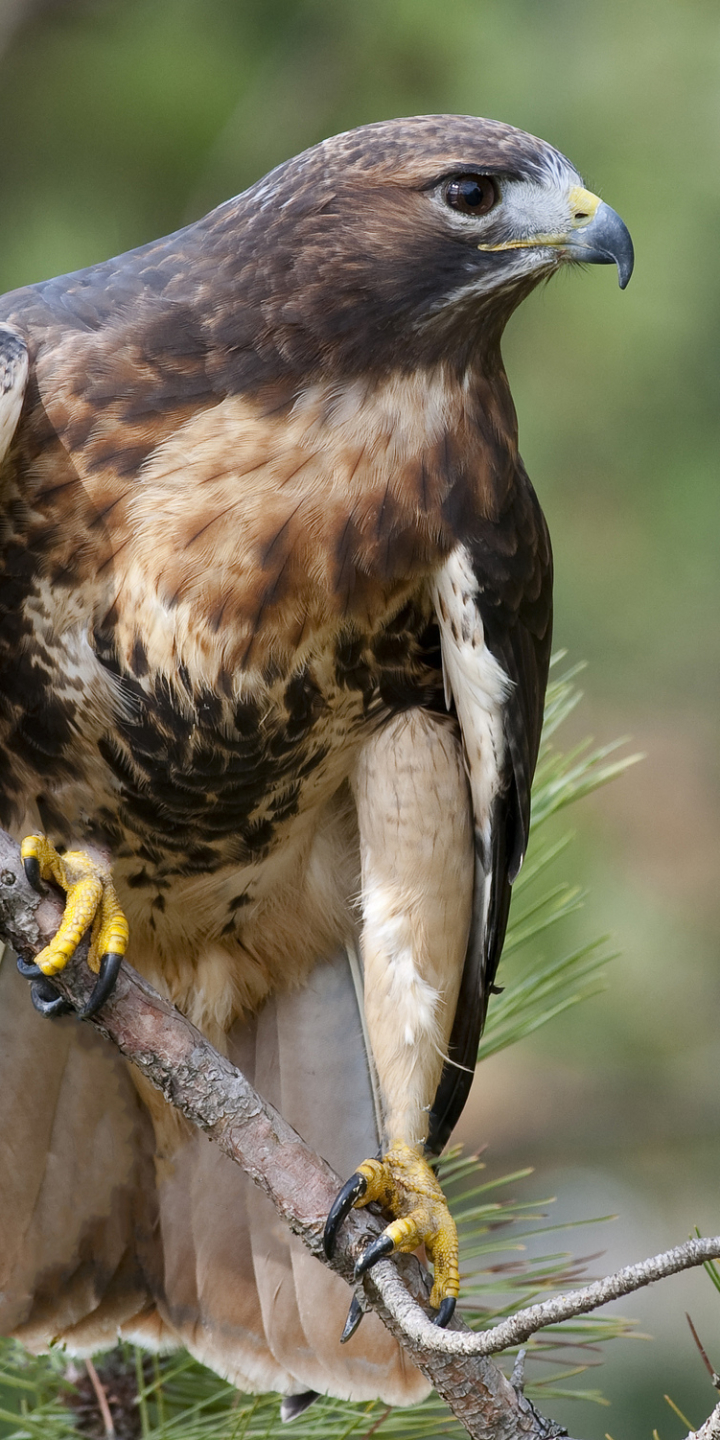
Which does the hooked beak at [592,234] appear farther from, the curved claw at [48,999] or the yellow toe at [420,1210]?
the yellow toe at [420,1210]

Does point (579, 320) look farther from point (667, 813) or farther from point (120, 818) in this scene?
point (120, 818)

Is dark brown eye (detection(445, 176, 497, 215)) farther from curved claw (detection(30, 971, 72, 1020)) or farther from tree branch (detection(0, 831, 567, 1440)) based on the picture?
curved claw (detection(30, 971, 72, 1020))

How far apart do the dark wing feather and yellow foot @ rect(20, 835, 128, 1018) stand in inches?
24.9

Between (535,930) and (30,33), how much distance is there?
2.86m

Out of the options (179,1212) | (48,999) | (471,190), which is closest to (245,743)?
(48,999)

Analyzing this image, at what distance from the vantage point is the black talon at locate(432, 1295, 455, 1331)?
7.38 feet

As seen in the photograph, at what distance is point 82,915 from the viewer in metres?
2.19

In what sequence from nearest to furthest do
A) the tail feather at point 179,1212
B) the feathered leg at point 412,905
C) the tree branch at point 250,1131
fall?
the tree branch at point 250,1131 → the feathered leg at point 412,905 → the tail feather at point 179,1212

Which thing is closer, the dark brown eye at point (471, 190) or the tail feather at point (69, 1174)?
the dark brown eye at point (471, 190)

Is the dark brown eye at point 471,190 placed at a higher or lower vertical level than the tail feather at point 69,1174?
higher

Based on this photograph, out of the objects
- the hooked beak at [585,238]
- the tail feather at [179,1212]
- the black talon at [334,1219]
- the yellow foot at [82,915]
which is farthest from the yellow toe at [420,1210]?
the hooked beak at [585,238]

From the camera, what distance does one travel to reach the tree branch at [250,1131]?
1.91 metres

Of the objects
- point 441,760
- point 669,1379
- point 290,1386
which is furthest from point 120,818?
point 669,1379

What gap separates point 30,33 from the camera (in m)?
4.18
